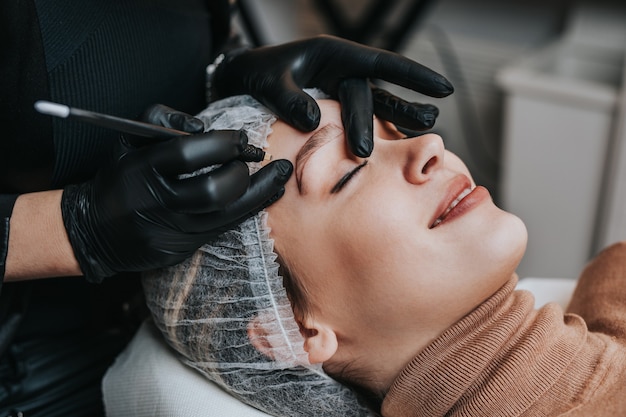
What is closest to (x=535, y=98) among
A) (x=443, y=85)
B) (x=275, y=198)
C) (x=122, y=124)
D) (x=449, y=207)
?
(x=443, y=85)

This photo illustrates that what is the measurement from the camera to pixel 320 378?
1048 millimetres

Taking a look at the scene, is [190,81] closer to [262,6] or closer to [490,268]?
[490,268]

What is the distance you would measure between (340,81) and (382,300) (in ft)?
1.20

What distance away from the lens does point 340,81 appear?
1.12 m

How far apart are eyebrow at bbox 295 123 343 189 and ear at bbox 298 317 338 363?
197 mm

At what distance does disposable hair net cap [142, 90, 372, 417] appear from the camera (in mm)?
978

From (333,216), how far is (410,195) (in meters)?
0.11

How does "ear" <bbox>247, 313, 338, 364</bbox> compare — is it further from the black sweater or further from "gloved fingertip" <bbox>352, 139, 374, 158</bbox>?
the black sweater

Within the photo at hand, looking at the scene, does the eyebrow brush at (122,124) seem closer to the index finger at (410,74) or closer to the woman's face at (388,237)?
the woman's face at (388,237)

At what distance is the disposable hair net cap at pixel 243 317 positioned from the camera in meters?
0.98

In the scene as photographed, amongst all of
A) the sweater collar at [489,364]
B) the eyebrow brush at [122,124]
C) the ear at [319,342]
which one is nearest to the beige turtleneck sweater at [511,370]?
the sweater collar at [489,364]

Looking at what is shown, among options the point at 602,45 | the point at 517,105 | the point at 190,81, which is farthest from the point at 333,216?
the point at 602,45

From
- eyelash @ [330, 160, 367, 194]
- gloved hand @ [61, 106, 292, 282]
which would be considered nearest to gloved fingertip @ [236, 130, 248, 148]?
gloved hand @ [61, 106, 292, 282]

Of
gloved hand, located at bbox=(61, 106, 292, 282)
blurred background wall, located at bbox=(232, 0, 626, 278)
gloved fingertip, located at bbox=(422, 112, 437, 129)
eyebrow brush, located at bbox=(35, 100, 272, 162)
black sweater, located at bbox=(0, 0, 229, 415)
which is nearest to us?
eyebrow brush, located at bbox=(35, 100, 272, 162)
